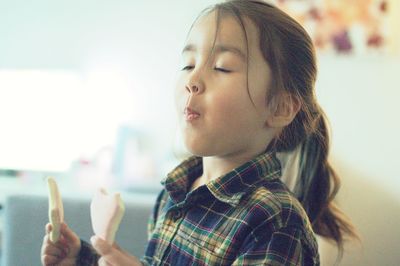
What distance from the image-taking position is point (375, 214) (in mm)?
1007

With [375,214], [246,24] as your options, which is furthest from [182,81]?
[375,214]

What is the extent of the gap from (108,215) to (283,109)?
30 centimetres

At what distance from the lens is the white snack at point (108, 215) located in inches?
22.0

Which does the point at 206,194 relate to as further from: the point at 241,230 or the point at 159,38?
the point at 159,38

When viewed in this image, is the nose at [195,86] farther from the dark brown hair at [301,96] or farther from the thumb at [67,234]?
the thumb at [67,234]

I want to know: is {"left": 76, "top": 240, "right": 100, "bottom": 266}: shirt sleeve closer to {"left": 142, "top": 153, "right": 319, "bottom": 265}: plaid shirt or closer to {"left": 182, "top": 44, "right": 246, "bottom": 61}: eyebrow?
{"left": 142, "top": 153, "right": 319, "bottom": 265}: plaid shirt

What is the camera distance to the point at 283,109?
624 millimetres

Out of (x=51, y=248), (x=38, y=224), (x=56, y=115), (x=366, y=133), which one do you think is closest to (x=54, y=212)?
(x=51, y=248)

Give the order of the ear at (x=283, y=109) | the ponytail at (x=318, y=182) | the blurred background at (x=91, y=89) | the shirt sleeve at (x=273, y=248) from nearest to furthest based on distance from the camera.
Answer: the shirt sleeve at (x=273, y=248) < the ear at (x=283, y=109) < the ponytail at (x=318, y=182) < the blurred background at (x=91, y=89)

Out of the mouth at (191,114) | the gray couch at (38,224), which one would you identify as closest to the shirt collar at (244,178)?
the mouth at (191,114)

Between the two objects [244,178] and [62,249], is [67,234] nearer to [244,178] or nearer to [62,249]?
[62,249]

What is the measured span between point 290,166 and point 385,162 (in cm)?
45

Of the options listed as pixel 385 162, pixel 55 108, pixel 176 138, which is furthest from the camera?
pixel 55 108

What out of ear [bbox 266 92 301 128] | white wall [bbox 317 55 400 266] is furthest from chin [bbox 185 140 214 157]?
white wall [bbox 317 55 400 266]
